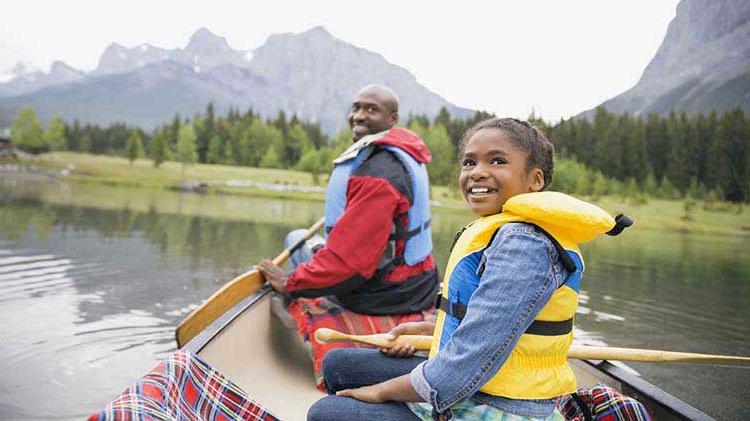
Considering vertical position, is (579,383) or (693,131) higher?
(693,131)

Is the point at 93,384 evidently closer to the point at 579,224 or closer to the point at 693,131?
the point at 579,224

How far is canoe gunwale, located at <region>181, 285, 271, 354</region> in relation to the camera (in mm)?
2176

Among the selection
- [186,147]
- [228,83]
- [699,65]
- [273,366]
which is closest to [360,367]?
[273,366]

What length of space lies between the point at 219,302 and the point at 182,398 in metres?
1.91

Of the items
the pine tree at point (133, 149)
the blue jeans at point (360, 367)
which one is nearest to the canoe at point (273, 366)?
the blue jeans at point (360, 367)

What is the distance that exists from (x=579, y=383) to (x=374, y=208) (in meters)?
1.11

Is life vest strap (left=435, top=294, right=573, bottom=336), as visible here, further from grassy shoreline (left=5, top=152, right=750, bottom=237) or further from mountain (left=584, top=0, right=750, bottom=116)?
mountain (left=584, top=0, right=750, bottom=116)

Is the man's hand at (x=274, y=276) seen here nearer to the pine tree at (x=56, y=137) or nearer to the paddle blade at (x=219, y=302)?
the paddle blade at (x=219, y=302)

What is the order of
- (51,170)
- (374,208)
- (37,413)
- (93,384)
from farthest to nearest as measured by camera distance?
(51,170) < (93,384) < (37,413) < (374,208)

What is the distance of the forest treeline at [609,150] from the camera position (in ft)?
112

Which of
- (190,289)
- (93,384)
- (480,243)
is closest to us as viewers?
(480,243)

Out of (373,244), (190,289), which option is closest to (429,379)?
(373,244)

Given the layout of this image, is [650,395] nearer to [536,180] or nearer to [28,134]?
[536,180]

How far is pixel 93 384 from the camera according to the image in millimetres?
3504
